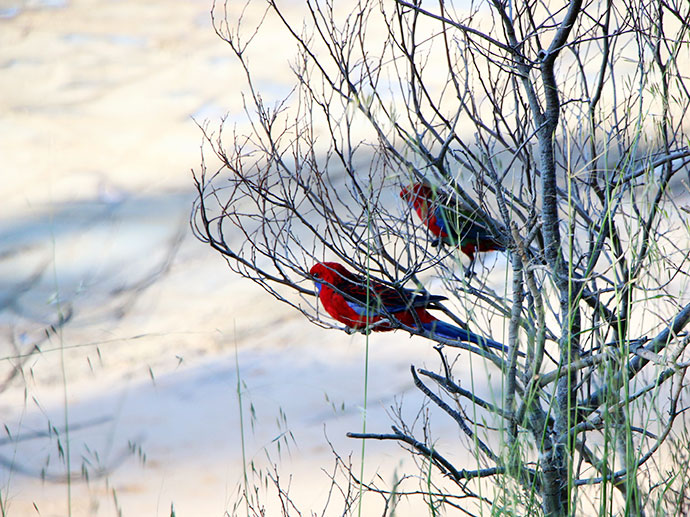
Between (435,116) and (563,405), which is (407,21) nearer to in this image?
(435,116)

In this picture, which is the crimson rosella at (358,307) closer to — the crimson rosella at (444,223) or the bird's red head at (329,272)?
the bird's red head at (329,272)

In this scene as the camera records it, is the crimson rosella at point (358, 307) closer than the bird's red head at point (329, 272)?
Yes

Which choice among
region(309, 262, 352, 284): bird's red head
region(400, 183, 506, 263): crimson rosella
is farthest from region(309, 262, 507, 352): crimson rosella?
region(400, 183, 506, 263): crimson rosella

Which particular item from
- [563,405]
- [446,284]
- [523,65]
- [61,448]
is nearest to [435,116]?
[523,65]

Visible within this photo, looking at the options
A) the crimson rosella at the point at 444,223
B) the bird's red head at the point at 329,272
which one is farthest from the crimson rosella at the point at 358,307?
the crimson rosella at the point at 444,223

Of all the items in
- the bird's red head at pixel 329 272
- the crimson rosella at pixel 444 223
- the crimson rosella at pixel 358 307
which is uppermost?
the crimson rosella at pixel 444 223

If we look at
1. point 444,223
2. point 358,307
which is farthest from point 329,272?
point 444,223

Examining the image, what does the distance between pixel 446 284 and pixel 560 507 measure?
0.66 m

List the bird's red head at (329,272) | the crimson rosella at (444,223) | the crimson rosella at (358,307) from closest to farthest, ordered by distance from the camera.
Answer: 1. the crimson rosella at (444,223)
2. the crimson rosella at (358,307)
3. the bird's red head at (329,272)

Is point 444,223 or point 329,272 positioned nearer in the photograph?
point 444,223

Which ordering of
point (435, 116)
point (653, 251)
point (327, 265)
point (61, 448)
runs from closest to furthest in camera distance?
point (653, 251)
point (61, 448)
point (435, 116)
point (327, 265)

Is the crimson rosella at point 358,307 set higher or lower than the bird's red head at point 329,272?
lower

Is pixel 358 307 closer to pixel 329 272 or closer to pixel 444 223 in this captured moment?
pixel 329 272

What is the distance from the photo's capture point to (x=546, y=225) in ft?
5.04
